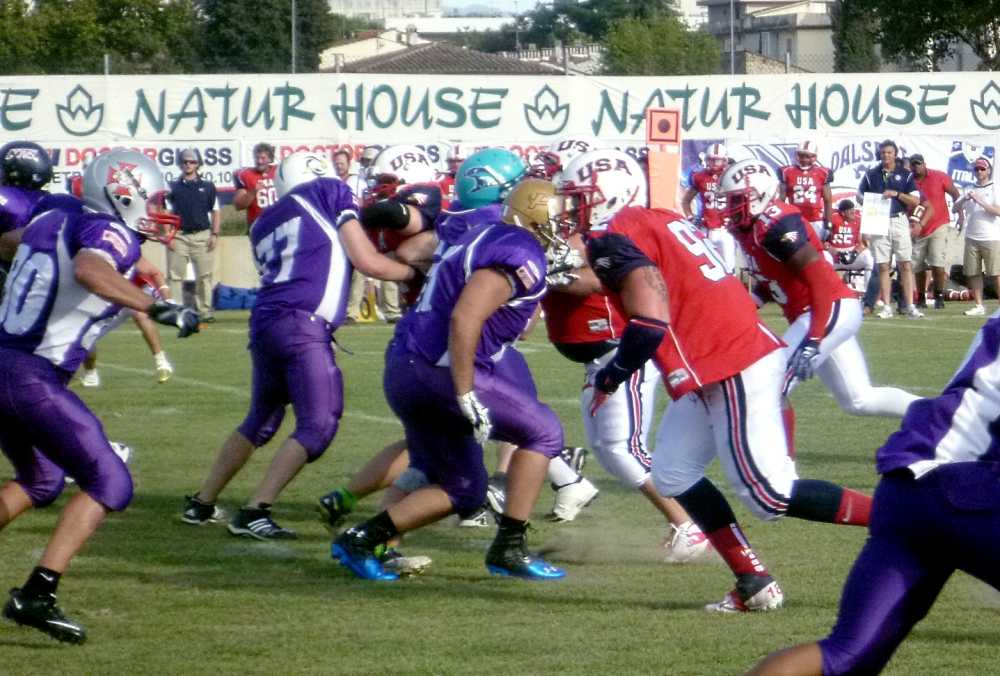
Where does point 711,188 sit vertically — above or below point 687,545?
above

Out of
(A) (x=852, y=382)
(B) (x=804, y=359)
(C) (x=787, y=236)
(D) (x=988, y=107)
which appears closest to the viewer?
(C) (x=787, y=236)

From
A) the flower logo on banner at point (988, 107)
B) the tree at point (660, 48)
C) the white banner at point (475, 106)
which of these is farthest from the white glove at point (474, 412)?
the tree at point (660, 48)

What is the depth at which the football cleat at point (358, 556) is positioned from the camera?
6559 mm

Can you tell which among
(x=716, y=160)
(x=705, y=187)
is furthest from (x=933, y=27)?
(x=705, y=187)

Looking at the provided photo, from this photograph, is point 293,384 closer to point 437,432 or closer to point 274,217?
point 274,217

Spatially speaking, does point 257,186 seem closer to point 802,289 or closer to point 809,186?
point 809,186

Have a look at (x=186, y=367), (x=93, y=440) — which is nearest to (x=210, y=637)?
(x=93, y=440)

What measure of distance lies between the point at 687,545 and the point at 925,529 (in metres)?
3.22

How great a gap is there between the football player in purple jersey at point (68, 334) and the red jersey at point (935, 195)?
14.4 m

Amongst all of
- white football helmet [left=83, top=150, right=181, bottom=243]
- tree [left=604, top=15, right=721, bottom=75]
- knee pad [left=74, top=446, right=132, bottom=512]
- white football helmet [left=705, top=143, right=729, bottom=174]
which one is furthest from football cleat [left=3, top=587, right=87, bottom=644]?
tree [left=604, top=15, right=721, bottom=75]

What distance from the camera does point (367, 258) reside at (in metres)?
7.09

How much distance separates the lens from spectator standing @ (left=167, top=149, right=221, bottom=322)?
18.5 meters

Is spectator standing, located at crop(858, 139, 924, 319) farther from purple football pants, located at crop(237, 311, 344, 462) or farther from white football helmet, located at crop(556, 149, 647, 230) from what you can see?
white football helmet, located at crop(556, 149, 647, 230)

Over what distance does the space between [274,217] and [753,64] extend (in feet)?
178
